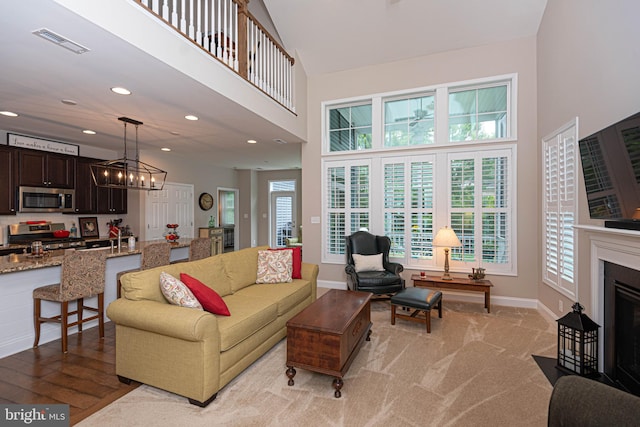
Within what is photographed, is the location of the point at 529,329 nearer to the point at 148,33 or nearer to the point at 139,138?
the point at 148,33

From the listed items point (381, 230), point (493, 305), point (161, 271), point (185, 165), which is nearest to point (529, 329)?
point (493, 305)

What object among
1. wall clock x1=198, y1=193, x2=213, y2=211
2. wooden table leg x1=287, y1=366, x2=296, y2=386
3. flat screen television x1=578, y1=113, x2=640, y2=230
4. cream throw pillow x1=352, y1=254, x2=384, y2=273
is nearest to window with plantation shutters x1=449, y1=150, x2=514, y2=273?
cream throw pillow x1=352, y1=254, x2=384, y2=273

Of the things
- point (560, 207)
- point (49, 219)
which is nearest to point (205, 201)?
point (49, 219)

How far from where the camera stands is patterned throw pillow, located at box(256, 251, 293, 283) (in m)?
3.78

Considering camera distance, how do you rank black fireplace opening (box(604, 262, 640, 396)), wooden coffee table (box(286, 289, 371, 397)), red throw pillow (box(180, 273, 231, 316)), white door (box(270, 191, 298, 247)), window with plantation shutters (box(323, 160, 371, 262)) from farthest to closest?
white door (box(270, 191, 298, 247))
window with plantation shutters (box(323, 160, 371, 262))
red throw pillow (box(180, 273, 231, 316))
wooden coffee table (box(286, 289, 371, 397))
black fireplace opening (box(604, 262, 640, 396))

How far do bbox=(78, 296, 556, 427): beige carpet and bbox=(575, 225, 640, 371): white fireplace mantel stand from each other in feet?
2.19

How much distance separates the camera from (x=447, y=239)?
427 cm

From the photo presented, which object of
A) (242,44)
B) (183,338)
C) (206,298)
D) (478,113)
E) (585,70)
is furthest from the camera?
(478,113)

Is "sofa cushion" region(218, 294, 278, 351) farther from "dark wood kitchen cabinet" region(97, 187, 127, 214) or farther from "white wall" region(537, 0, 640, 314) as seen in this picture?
"dark wood kitchen cabinet" region(97, 187, 127, 214)

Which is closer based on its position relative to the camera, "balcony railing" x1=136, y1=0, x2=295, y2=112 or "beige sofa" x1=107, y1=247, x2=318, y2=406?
"beige sofa" x1=107, y1=247, x2=318, y2=406

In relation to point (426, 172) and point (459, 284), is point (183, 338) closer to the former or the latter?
point (459, 284)

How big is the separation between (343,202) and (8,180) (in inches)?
205

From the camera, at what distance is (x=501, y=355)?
2934 millimetres

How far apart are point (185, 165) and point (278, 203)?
341cm
